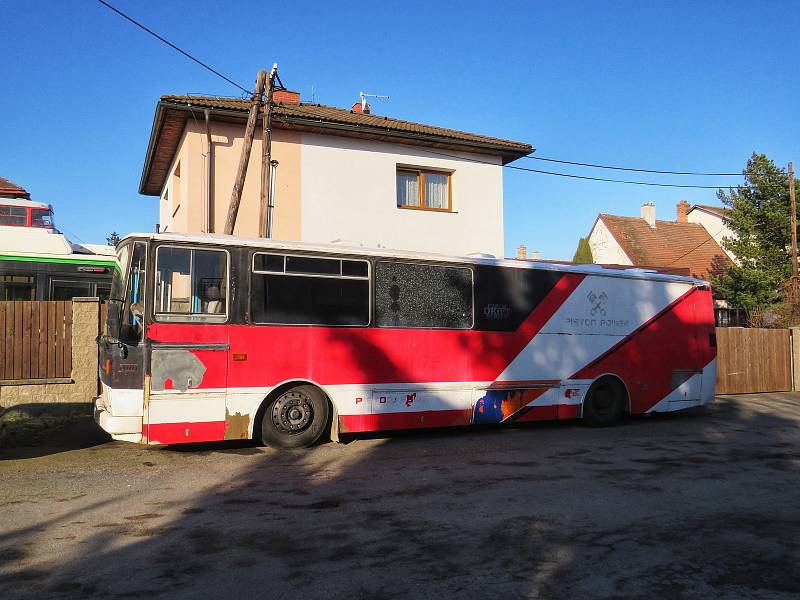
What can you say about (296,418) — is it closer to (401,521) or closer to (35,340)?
(401,521)

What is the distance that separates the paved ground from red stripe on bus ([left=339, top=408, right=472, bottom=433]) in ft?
1.01

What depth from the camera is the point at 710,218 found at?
44.2m

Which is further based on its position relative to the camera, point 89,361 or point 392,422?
point 89,361

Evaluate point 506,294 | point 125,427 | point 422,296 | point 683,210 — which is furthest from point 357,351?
point 683,210

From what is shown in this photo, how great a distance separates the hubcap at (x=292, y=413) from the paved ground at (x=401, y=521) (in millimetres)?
382

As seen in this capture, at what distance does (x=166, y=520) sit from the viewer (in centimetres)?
568

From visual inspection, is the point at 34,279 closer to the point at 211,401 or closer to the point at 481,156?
the point at 211,401

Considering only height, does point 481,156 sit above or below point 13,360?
above

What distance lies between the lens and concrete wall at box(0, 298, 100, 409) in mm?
11398

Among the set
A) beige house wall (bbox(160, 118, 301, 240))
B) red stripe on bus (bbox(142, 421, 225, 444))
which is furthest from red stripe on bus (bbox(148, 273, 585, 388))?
beige house wall (bbox(160, 118, 301, 240))

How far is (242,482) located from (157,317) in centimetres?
250

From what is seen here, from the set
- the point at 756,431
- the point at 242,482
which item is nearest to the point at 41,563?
the point at 242,482

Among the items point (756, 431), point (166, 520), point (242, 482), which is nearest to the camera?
point (166, 520)

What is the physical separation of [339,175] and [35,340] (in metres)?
8.54
